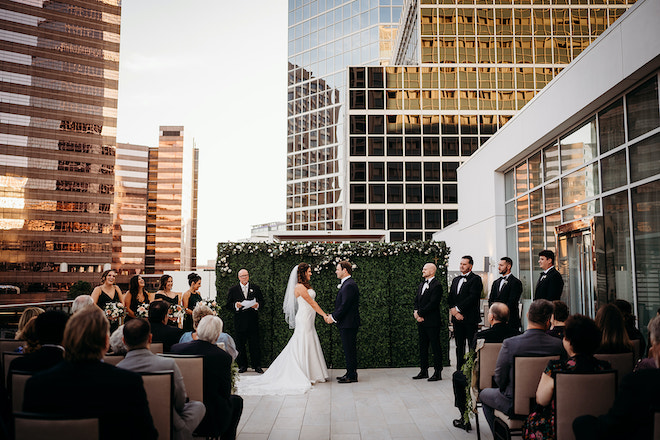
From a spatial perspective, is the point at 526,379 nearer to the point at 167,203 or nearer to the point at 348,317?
the point at 348,317

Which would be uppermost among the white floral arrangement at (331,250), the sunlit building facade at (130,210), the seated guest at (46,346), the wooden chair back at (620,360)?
the sunlit building facade at (130,210)

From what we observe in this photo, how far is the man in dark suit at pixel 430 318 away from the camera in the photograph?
740 centimetres

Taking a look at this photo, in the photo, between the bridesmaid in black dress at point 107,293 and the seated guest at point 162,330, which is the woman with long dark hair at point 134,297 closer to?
the bridesmaid in black dress at point 107,293

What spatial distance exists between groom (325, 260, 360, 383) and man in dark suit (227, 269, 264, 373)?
4.77 ft

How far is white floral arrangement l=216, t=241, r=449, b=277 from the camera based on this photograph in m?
8.61

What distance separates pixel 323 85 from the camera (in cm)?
5044

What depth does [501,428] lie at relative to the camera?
3836mm

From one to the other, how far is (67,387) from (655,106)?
7.32 meters

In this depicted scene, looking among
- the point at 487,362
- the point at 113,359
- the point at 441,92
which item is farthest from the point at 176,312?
the point at 441,92

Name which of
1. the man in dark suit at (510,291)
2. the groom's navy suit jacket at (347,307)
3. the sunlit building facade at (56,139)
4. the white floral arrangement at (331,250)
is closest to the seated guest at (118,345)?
the groom's navy suit jacket at (347,307)

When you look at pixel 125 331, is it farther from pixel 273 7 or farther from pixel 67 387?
pixel 273 7

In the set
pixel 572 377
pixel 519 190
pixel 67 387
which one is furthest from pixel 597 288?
pixel 67 387

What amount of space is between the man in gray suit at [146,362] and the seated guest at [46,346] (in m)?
0.50

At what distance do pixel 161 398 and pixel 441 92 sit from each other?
1405 inches
